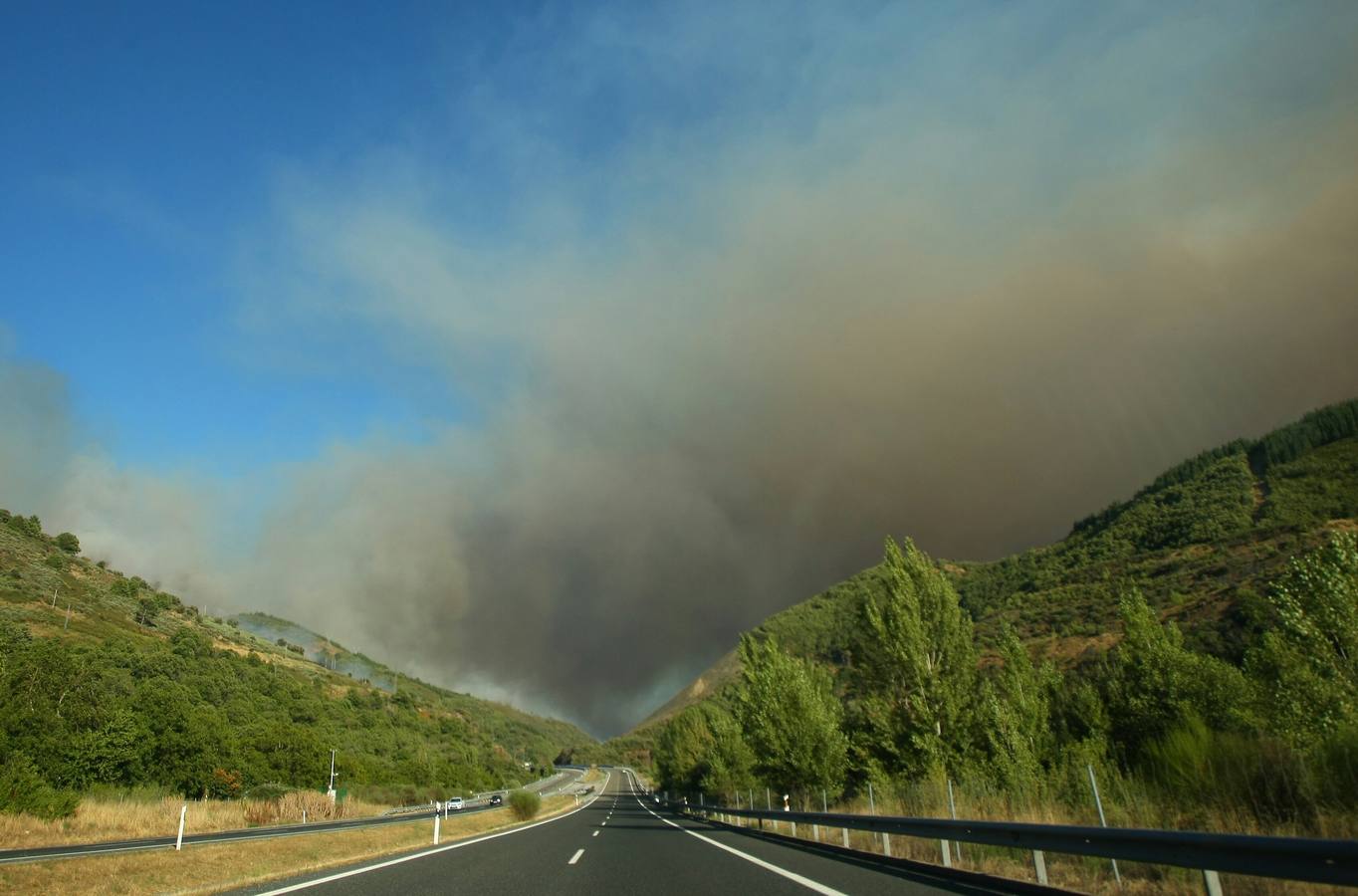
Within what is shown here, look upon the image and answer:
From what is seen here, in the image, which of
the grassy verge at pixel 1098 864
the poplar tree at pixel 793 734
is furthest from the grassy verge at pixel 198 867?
the poplar tree at pixel 793 734

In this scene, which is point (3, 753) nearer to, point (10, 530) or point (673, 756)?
point (673, 756)

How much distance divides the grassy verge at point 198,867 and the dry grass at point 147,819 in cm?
1061

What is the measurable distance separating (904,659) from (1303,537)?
125m

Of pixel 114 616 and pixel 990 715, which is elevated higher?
pixel 114 616

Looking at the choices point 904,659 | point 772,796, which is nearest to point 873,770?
point 904,659

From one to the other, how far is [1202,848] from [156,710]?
9371 centimetres

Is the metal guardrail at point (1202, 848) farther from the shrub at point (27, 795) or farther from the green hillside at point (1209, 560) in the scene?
the green hillside at point (1209, 560)

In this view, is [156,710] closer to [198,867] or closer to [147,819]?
[147,819]

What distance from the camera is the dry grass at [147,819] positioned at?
2803 cm

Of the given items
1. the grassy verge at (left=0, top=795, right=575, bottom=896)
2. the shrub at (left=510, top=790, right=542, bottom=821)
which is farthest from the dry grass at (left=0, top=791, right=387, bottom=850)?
the shrub at (left=510, top=790, right=542, bottom=821)

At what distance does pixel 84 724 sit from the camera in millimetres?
68750

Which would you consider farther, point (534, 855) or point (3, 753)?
point (3, 753)

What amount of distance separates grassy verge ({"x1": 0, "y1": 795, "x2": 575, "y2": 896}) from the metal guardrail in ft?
40.1

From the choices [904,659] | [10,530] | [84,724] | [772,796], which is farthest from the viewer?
[10,530]
